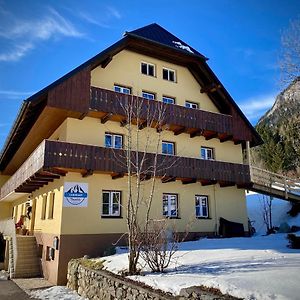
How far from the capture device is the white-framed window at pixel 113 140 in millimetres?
18203

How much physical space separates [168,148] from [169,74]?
17.6ft

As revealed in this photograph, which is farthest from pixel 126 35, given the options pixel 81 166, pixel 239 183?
pixel 239 183

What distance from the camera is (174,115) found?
19250 mm

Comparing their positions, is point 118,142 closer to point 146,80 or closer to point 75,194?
point 75,194

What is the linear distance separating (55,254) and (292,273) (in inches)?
475

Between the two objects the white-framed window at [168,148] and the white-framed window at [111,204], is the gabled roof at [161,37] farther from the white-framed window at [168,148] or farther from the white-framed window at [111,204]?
the white-framed window at [111,204]

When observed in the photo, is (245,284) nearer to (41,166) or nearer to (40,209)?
(41,166)

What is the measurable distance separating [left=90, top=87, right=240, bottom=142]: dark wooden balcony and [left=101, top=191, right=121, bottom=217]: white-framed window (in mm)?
4116

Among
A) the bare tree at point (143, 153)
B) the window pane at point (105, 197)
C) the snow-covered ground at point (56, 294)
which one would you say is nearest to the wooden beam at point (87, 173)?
the window pane at point (105, 197)

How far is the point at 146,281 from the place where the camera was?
8914mm

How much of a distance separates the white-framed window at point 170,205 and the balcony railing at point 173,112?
4.38 m

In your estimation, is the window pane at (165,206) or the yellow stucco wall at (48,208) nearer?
the yellow stucco wall at (48,208)

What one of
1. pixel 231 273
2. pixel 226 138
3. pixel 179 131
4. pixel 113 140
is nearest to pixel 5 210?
pixel 113 140

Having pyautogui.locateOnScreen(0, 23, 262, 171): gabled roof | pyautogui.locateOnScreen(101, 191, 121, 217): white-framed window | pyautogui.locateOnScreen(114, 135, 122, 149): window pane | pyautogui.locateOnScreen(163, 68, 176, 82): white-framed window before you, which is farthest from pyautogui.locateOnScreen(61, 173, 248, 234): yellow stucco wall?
pyautogui.locateOnScreen(163, 68, 176, 82): white-framed window
